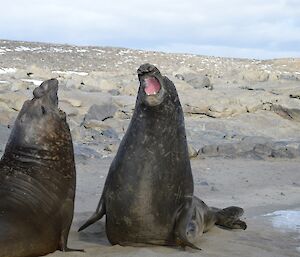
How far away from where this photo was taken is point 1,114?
15.5 metres

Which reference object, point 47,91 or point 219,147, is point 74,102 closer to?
point 219,147

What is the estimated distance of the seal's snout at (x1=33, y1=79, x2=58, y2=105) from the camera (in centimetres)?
564

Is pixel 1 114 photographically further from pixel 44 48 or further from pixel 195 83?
pixel 44 48

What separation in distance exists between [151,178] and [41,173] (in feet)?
2.92

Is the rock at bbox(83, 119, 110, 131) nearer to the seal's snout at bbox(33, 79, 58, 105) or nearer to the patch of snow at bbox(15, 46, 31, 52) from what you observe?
the seal's snout at bbox(33, 79, 58, 105)

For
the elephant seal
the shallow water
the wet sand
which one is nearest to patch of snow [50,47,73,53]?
the wet sand

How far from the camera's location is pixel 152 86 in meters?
5.70

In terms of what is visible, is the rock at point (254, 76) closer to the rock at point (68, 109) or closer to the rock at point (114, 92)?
the rock at point (114, 92)

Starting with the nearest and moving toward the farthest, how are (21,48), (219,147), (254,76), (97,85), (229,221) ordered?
(229,221)
(219,147)
(97,85)
(254,76)
(21,48)

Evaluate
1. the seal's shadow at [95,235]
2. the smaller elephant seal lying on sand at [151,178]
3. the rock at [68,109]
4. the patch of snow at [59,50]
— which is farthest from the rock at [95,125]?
the patch of snow at [59,50]

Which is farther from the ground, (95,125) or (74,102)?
(74,102)

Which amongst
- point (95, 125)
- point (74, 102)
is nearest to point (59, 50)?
point (74, 102)

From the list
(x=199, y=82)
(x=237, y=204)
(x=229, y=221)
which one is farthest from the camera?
(x=199, y=82)

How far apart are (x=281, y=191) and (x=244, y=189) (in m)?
0.55
